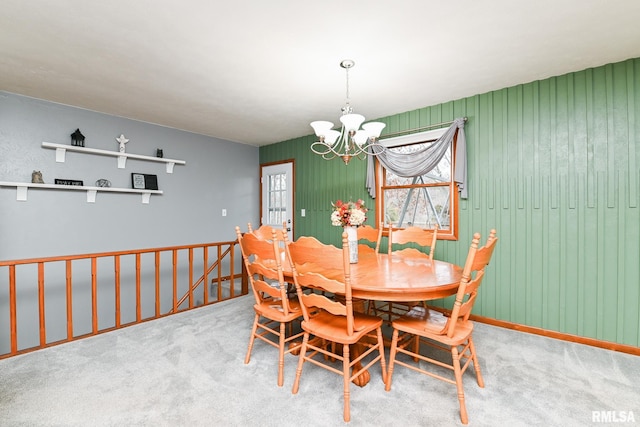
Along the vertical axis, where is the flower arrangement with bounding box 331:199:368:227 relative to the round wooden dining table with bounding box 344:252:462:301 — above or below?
above

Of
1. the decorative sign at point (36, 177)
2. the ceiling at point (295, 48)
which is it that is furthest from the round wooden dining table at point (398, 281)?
the decorative sign at point (36, 177)

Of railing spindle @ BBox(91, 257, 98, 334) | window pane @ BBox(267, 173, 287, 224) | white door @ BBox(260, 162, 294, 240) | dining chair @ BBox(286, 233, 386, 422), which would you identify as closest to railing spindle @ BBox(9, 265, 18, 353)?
railing spindle @ BBox(91, 257, 98, 334)

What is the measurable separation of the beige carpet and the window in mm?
1388

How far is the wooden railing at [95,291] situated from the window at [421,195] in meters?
2.16

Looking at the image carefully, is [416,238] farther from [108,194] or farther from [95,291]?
[108,194]

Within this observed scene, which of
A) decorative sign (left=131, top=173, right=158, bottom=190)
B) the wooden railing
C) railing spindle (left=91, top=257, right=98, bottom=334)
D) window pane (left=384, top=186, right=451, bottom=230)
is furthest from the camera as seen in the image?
decorative sign (left=131, top=173, right=158, bottom=190)

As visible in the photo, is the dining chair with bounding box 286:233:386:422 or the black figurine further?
the black figurine

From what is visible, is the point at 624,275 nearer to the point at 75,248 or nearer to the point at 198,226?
the point at 198,226

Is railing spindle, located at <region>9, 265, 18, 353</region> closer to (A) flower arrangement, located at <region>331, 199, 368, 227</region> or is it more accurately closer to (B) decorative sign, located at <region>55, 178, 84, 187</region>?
(B) decorative sign, located at <region>55, 178, 84, 187</region>

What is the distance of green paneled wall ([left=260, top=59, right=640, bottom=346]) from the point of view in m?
2.47

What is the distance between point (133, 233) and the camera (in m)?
4.15

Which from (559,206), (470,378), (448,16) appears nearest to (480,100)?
(559,206)

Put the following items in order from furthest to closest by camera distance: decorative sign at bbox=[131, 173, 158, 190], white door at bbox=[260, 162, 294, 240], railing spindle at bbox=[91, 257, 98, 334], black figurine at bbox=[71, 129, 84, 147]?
white door at bbox=[260, 162, 294, 240]
decorative sign at bbox=[131, 173, 158, 190]
black figurine at bbox=[71, 129, 84, 147]
railing spindle at bbox=[91, 257, 98, 334]

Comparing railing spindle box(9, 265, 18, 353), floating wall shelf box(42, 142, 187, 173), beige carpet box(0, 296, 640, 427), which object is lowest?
beige carpet box(0, 296, 640, 427)
